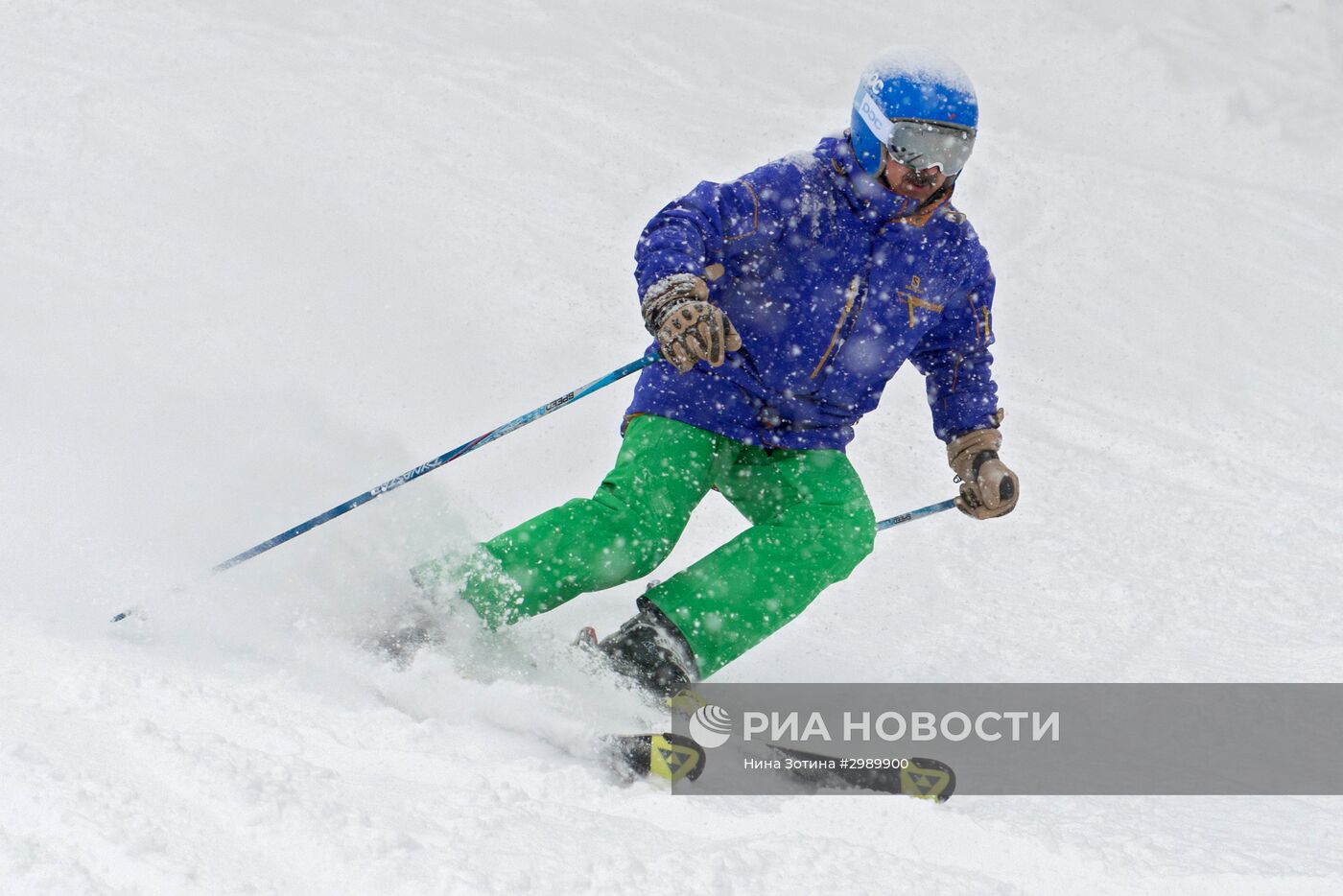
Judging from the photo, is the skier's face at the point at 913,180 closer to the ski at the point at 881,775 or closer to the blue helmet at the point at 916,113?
the blue helmet at the point at 916,113

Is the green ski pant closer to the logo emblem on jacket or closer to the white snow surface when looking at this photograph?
the white snow surface

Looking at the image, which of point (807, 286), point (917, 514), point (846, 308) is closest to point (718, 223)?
point (807, 286)

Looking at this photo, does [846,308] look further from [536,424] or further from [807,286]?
[536,424]

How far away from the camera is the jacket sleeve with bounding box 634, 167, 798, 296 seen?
10.4 feet

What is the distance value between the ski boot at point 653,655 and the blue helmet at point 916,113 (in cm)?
129

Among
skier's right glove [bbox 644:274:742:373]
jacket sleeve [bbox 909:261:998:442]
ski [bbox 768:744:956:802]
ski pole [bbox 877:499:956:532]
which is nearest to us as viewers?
ski [bbox 768:744:956:802]

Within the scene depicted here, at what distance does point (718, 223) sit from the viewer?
328cm

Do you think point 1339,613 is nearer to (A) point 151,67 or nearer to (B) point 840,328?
(B) point 840,328

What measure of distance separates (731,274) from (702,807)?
152 centimetres

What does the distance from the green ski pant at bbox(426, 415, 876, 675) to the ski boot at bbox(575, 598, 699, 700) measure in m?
0.03

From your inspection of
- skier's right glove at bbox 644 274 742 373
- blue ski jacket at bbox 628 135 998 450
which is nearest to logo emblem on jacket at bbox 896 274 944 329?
blue ski jacket at bbox 628 135 998 450

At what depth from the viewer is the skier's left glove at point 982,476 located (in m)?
3.70

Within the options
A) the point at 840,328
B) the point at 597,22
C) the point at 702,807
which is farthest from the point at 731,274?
the point at 597,22

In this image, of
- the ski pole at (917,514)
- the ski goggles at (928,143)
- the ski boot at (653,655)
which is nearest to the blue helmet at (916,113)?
the ski goggles at (928,143)
